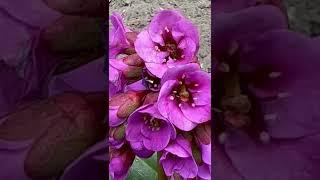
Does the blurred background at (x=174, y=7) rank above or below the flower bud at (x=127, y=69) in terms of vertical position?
above

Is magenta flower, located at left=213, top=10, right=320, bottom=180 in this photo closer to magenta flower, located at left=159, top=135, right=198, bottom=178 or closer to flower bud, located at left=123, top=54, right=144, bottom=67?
magenta flower, located at left=159, top=135, right=198, bottom=178

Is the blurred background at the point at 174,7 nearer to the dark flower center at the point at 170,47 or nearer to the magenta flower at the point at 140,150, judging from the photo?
the dark flower center at the point at 170,47

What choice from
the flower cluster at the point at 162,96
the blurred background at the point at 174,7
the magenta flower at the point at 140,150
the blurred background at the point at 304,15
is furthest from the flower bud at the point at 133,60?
the blurred background at the point at 304,15

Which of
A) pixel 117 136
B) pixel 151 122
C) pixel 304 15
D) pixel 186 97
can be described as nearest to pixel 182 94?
pixel 186 97

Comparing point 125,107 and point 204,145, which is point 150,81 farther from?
point 204,145

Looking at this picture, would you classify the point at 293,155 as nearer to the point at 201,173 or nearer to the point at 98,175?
the point at 201,173

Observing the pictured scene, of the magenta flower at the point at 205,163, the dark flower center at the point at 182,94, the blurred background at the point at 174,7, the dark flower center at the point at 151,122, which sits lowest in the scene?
the magenta flower at the point at 205,163

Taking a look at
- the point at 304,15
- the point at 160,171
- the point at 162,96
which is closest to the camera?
the point at 304,15

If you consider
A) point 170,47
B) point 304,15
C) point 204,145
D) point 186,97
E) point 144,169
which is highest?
point 304,15
